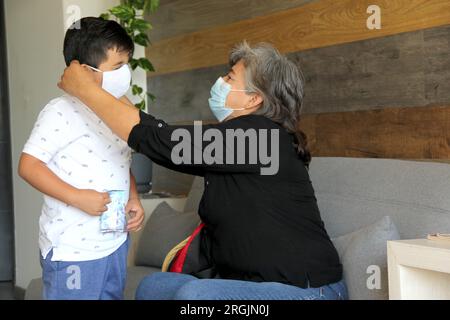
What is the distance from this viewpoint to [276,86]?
6.51 ft

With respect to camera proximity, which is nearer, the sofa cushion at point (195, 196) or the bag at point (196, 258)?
the bag at point (196, 258)

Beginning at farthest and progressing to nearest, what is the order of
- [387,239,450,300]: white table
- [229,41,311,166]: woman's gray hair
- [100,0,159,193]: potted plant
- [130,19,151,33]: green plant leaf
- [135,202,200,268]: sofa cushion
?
1. [130,19,151,33]: green plant leaf
2. [100,0,159,193]: potted plant
3. [135,202,200,268]: sofa cushion
4. [229,41,311,166]: woman's gray hair
5. [387,239,450,300]: white table

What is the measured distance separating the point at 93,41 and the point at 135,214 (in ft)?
1.69

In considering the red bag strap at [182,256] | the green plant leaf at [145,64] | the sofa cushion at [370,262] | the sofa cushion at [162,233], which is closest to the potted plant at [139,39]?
the green plant leaf at [145,64]

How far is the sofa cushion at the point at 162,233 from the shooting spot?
8.93 feet

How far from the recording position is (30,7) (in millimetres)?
4043

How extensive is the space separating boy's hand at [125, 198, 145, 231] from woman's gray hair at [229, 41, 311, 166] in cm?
47

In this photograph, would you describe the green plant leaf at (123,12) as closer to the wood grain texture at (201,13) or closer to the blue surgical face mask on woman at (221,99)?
the wood grain texture at (201,13)

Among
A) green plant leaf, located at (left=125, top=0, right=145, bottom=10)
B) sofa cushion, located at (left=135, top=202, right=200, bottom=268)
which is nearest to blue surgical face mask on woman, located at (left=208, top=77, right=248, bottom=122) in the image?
sofa cushion, located at (left=135, top=202, right=200, bottom=268)

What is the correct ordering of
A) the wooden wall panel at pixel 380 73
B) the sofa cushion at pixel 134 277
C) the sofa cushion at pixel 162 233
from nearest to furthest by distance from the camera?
the wooden wall panel at pixel 380 73, the sofa cushion at pixel 134 277, the sofa cushion at pixel 162 233

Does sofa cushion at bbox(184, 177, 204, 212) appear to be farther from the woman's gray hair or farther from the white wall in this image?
the white wall

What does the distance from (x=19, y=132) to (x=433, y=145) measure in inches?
116

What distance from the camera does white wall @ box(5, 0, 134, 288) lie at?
377 centimetres

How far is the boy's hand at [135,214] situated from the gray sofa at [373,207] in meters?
0.61
